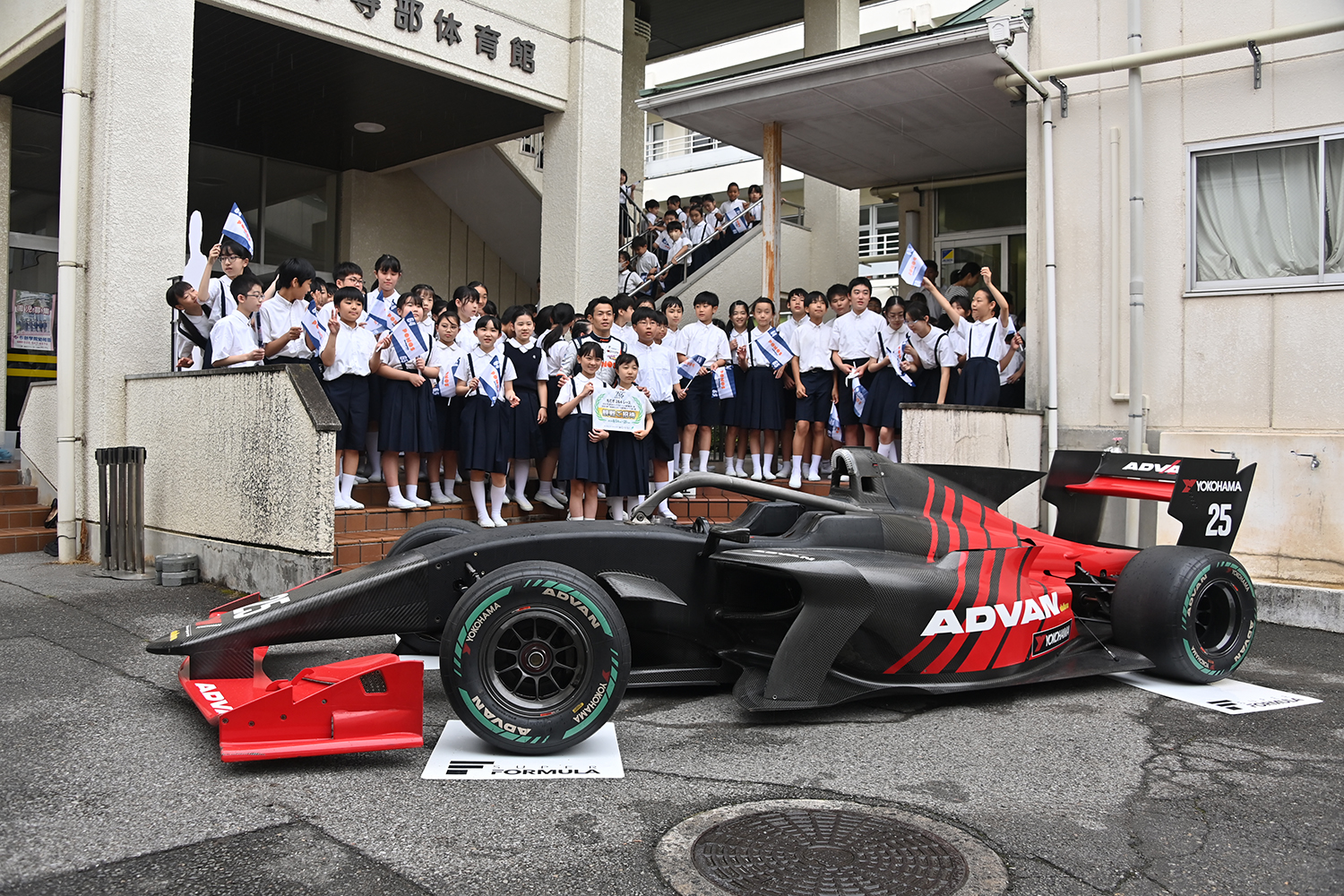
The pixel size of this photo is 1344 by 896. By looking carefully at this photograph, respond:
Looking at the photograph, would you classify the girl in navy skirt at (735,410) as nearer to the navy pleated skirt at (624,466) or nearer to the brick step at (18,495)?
the navy pleated skirt at (624,466)

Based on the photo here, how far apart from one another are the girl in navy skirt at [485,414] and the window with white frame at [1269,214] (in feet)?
19.2

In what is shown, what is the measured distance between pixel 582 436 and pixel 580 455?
0.15m

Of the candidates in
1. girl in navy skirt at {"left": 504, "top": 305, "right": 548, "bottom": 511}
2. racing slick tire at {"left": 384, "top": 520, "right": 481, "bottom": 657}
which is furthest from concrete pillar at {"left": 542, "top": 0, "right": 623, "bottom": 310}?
racing slick tire at {"left": 384, "top": 520, "right": 481, "bottom": 657}

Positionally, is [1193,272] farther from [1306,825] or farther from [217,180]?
[217,180]

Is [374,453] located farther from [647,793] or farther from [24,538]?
[647,793]

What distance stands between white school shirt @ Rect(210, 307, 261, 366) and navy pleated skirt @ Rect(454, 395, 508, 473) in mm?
1620

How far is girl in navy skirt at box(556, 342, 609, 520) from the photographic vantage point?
8.10m

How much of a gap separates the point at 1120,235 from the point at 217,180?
1206 cm

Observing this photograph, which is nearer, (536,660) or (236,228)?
(536,660)

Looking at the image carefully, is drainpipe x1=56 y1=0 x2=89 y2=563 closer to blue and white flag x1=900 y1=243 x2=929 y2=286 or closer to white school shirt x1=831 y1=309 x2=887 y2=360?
white school shirt x1=831 y1=309 x2=887 y2=360

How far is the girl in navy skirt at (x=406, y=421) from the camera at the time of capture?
779cm

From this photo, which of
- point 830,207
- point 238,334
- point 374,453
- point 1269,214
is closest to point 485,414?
point 374,453

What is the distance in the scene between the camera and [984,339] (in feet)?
29.8

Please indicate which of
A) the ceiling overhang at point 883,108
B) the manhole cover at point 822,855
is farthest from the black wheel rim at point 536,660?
the ceiling overhang at point 883,108
